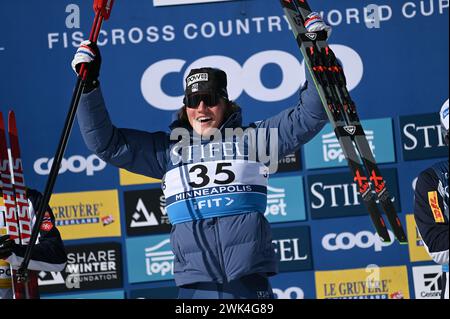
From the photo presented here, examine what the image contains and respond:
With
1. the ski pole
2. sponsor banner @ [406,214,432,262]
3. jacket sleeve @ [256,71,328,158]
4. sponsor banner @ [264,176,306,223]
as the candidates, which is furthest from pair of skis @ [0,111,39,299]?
sponsor banner @ [406,214,432,262]

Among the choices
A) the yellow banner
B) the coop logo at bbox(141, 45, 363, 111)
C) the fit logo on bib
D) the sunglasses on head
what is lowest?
the fit logo on bib

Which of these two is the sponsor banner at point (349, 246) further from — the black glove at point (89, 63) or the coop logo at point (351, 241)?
the black glove at point (89, 63)

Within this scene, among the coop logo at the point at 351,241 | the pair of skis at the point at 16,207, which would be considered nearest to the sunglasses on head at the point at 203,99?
the pair of skis at the point at 16,207

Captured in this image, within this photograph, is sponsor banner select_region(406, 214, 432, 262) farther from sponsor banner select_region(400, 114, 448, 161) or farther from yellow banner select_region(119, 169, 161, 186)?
yellow banner select_region(119, 169, 161, 186)

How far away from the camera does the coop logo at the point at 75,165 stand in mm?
5461

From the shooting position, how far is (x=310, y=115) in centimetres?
407

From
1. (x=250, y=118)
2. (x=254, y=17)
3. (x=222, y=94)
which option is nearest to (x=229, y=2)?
(x=254, y=17)

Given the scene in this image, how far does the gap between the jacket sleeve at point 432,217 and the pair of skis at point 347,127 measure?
19 cm

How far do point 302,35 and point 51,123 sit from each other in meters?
1.70

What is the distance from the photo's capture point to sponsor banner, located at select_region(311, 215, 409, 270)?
550cm

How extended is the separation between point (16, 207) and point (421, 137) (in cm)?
215

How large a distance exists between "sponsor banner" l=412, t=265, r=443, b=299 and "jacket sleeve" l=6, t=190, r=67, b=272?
75.7 inches

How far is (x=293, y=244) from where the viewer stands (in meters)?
5.49

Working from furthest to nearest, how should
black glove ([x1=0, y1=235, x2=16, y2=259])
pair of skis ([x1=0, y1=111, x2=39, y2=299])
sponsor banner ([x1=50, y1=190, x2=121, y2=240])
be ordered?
sponsor banner ([x1=50, y1=190, x2=121, y2=240]), pair of skis ([x1=0, y1=111, x2=39, y2=299]), black glove ([x1=0, y1=235, x2=16, y2=259])
